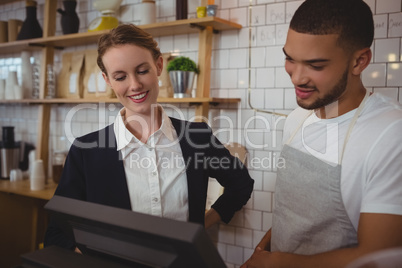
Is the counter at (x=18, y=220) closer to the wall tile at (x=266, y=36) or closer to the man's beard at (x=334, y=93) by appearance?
the wall tile at (x=266, y=36)

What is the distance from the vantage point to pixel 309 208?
1345 mm

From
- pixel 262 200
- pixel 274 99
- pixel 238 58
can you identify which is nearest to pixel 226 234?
pixel 262 200

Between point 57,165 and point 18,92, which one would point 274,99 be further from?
point 18,92

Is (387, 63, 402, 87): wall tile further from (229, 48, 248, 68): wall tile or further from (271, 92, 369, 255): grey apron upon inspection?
(271, 92, 369, 255): grey apron

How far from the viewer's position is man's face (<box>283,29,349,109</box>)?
113 centimetres

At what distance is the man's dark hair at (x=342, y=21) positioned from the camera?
112 centimetres

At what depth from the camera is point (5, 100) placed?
3.61m

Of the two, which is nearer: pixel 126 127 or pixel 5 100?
pixel 126 127

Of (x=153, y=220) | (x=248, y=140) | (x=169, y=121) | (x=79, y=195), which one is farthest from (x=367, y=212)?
(x=248, y=140)

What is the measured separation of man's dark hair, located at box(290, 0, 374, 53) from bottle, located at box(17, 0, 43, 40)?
3.01 m

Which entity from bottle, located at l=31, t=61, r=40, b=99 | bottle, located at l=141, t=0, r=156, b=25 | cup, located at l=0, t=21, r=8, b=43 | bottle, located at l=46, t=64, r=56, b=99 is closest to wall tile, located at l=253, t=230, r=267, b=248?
bottle, located at l=141, t=0, r=156, b=25

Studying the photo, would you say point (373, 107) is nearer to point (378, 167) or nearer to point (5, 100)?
point (378, 167)

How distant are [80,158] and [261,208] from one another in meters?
1.56

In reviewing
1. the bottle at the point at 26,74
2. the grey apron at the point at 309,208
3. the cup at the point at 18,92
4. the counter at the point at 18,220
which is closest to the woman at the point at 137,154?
the grey apron at the point at 309,208
